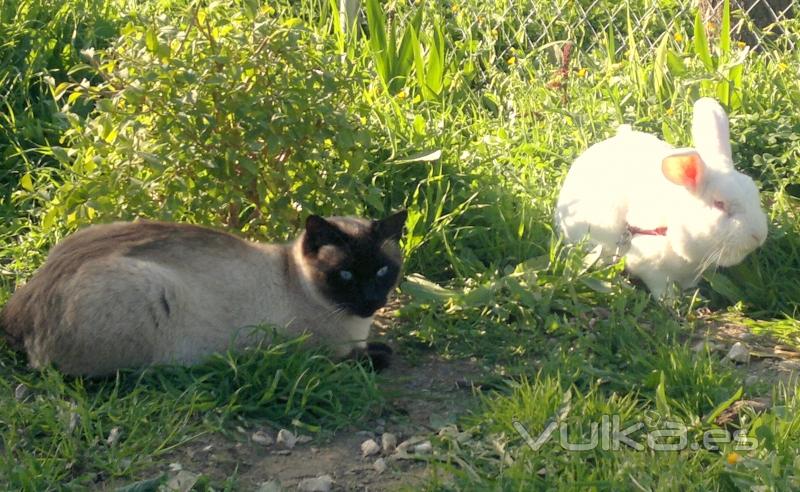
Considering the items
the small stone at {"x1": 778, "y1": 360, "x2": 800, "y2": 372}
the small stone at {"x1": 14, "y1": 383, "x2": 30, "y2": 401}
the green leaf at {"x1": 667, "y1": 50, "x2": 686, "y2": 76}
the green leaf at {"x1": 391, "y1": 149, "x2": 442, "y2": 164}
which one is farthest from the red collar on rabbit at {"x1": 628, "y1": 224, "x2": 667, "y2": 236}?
the small stone at {"x1": 14, "y1": 383, "x2": 30, "y2": 401}

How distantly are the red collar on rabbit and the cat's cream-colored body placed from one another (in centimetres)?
109

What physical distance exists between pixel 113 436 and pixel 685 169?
2.12 metres

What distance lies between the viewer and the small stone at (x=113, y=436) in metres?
3.17

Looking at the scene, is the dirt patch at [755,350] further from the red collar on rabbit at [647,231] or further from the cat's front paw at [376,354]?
the cat's front paw at [376,354]

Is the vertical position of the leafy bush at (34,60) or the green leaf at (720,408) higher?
the leafy bush at (34,60)

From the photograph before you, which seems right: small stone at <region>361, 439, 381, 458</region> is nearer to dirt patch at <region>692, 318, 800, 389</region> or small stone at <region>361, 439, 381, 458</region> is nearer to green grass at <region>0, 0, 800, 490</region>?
green grass at <region>0, 0, 800, 490</region>

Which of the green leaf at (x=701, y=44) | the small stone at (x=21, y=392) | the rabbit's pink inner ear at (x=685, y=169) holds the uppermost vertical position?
the green leaf at (x=701, y=44)

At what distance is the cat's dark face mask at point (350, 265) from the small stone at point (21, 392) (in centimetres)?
101

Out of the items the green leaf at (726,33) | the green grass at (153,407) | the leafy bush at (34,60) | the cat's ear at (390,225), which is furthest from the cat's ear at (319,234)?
the green leaf at (726,33)

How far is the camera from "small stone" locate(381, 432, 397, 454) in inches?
128

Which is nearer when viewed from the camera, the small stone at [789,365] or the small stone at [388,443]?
the small stone at [388,443]

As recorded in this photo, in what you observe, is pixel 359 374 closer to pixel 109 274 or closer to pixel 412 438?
pixel 412 438

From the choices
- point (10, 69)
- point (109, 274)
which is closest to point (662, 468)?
point (109, 274)

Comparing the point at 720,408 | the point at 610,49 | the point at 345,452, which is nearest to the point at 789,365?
the point at 720,408
